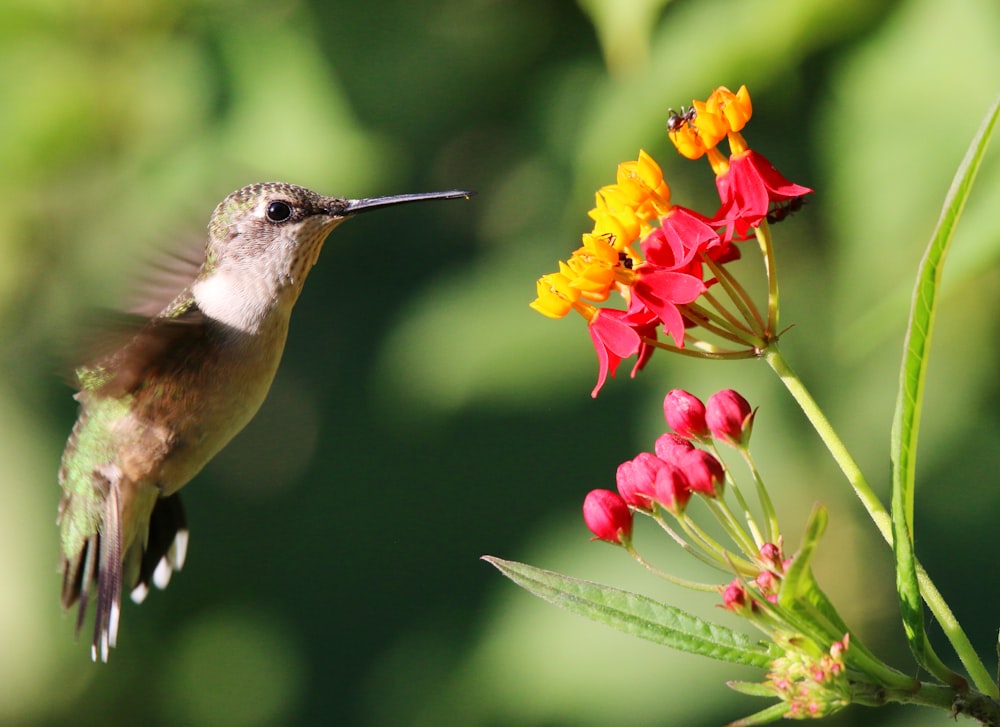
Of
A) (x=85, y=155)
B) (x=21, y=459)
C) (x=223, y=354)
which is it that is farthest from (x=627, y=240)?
(x=21, y=459)

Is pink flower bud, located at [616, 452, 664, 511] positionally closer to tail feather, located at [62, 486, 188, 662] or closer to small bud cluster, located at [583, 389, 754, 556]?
small bud cluster, located at [583, 389, 754, 556]

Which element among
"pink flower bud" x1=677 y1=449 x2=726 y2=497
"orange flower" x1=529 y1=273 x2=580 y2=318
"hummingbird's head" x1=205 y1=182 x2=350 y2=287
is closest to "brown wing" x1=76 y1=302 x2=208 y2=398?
"hummingbird's head" x1=205 y1=182 x2=350 y2=287

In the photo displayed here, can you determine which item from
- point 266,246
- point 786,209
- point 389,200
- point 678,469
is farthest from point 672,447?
point 266,246

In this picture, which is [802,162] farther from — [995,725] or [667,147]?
[995,725]

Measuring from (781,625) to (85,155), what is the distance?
6.86 feet

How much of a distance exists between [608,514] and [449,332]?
1332mm

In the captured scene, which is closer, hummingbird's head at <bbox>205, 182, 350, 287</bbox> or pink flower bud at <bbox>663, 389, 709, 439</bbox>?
pink flower bud at <bbox>663, 389, 709, 439</bbox>

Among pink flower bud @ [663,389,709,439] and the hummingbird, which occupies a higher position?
the hummingbird

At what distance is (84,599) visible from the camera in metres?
2.37

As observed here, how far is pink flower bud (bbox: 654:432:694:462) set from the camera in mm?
1232

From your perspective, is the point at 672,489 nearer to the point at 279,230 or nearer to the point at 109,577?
the point at 279,230

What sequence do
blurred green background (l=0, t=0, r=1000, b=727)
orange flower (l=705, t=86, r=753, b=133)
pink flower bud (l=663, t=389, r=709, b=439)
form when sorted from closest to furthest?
pink flower bud (l=663, t=389, r=709, b=439) < orange flower (l=705, t=86, r=753, b=133) < blurred green background (l=0, t=0, r=1000, b=727)

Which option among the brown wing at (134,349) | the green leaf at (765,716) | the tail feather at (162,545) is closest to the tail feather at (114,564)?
the tail feather at (162,545)

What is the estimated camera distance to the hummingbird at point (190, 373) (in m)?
2.00
